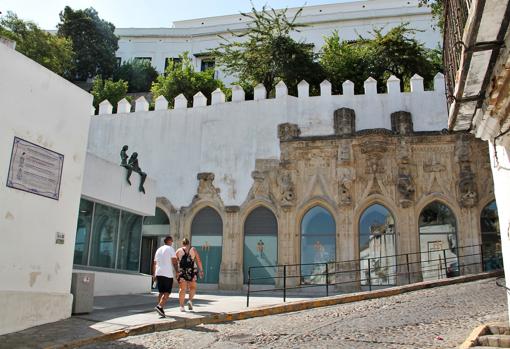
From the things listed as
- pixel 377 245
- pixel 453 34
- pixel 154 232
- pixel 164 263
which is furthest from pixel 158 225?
pixel 453 34

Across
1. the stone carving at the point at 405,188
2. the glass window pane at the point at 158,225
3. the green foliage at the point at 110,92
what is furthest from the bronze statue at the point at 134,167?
the green foliage at the point at 110,92

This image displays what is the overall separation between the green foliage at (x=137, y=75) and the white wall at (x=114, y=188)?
2898 centimetres

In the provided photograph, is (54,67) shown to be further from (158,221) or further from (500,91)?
(500,91)

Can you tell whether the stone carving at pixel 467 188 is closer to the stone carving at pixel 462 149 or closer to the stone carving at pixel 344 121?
the stone carving at pixel 462 149

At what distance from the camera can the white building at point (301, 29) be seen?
4262cm

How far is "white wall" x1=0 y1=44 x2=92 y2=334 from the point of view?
857 centimetres

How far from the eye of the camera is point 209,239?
21391 millimetres

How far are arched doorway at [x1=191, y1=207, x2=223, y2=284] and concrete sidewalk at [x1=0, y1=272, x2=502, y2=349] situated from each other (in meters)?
7.08

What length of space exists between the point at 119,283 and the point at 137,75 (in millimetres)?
33053

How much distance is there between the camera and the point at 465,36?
18.5 feet

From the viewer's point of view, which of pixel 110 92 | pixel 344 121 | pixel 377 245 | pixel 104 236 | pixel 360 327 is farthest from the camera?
pixel 110 92

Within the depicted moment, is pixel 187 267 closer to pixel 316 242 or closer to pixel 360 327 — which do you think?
pixel 360 327

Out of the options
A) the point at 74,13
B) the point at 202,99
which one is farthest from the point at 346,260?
the point at 74,13

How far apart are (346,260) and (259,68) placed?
14.5 metres
